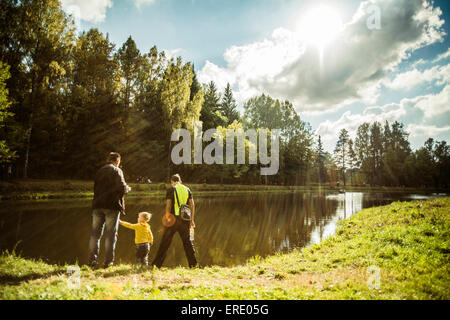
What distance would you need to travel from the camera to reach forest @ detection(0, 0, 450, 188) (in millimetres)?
20562

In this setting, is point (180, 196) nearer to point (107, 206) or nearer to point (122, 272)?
point (107, 206)

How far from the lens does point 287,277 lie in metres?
4.98

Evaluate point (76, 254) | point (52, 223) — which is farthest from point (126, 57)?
point (76, 254)

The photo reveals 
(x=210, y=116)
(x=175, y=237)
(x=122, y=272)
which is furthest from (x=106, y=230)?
(x=210, y=116)

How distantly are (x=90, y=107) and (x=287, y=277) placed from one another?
3341 cm

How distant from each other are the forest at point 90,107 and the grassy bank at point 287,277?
19118 mm

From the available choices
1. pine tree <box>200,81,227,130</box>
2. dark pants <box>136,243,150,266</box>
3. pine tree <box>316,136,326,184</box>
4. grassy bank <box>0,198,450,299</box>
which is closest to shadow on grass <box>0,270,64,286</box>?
grassy bank <box>0,198,450,299</box>

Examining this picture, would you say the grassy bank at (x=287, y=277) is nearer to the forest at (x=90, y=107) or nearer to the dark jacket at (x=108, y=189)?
the dark jacket at (x=108, y=189)

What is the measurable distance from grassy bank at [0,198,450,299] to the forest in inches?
753

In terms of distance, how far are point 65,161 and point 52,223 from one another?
73.7ft

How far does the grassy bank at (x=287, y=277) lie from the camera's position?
360 cm

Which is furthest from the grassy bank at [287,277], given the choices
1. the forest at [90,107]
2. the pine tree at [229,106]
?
the pine tree at [229,106]

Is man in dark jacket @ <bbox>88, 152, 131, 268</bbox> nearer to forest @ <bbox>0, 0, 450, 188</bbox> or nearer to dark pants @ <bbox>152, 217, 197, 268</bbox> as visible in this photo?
dark pants @ <bbox>152, 217, 197, 268</bbox>
